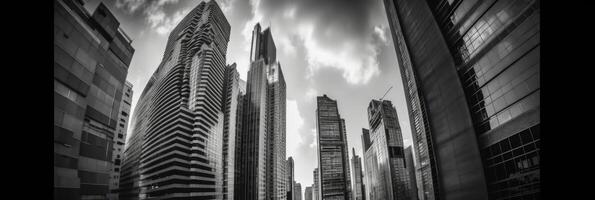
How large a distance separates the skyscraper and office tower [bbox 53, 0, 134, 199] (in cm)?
14870

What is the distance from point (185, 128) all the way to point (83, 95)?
6898 centimetres

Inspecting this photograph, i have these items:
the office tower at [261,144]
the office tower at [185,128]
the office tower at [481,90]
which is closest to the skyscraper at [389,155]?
the office tower at [261,144]

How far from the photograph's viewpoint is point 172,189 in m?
78.1

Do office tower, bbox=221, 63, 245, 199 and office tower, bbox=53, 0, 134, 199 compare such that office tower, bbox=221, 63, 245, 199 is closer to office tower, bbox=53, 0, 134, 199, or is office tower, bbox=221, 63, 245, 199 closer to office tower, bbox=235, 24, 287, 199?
office tower, bbox=235, 24, 287, 199

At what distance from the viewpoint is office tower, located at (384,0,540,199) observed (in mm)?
27781

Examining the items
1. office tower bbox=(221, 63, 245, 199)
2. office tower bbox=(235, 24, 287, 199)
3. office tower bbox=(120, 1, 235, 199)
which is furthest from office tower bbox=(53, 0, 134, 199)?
office tower bbox=(235, 24, 287, 199)

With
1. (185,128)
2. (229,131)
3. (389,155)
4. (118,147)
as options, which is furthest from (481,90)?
(389,155)

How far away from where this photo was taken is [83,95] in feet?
76.1

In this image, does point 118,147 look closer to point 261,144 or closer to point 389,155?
point 261,144

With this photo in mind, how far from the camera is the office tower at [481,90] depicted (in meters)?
27.8
